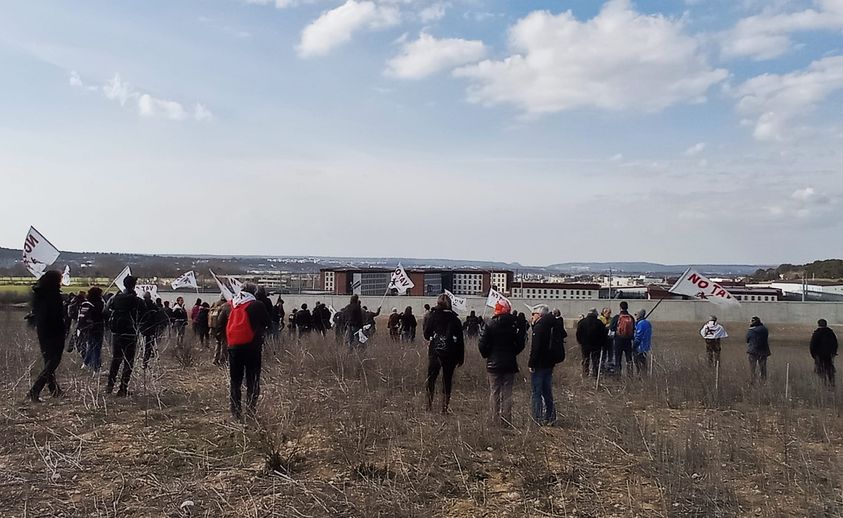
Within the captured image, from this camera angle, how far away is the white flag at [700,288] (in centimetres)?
1485

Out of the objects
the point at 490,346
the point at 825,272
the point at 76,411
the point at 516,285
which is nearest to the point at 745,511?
the point at 490,346

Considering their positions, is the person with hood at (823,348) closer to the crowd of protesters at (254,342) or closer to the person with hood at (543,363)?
the crowd of protesters at (254,342)

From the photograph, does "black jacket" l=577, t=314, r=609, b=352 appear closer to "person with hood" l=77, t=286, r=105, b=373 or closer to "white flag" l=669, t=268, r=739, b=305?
"white flag" l=669, t=268, r=739, b=305

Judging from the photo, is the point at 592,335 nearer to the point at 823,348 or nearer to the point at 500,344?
the point at 823,348

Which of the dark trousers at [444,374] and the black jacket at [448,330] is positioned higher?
the black jacket at [448,330]

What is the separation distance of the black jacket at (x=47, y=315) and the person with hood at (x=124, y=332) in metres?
0.60

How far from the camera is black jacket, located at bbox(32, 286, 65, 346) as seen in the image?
8945 millimetres

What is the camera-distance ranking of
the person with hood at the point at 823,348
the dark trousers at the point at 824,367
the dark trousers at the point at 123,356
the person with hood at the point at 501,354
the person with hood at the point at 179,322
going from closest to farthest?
the person with hood at the point at 501,354 → the dark trousers at the point at 123,356 → the dark trousers at the point at 824,367 → the person with hood at the point at 823,348 → the person with hood at the point at 179,322

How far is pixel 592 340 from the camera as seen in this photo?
13.7m

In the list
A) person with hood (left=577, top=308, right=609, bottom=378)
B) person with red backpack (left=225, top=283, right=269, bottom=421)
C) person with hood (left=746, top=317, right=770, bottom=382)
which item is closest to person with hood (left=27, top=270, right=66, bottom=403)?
person with red backpack (left=225, top=283, right=269, bottom=421)

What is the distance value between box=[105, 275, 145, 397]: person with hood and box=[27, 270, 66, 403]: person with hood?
0.59 metres

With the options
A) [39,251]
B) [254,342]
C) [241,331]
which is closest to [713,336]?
[254,342]

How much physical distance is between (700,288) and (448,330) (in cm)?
793

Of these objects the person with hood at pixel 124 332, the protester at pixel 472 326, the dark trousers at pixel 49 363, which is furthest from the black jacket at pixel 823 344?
the dark trousers at pixel 49 363
